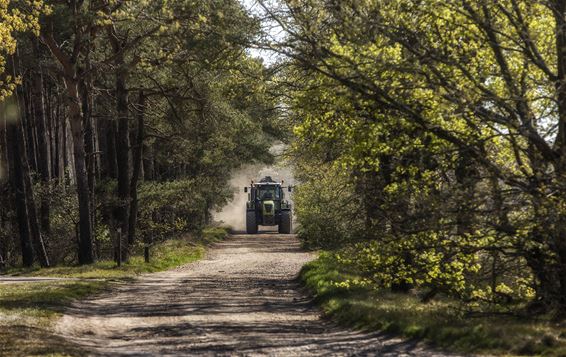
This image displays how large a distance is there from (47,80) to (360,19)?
30.4 m

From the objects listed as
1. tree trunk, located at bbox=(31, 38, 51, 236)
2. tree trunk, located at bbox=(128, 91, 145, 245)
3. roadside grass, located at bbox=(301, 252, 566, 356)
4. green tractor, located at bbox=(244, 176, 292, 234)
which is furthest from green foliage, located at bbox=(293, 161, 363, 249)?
green tractor, located at bbox=(244, 176, 292, 234)

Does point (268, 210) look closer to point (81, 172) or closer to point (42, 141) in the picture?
point (42, 141)

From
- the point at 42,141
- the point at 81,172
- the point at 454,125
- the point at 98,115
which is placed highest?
the point at 98,115

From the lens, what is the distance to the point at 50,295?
20.8 meters

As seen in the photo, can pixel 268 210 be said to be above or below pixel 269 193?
below

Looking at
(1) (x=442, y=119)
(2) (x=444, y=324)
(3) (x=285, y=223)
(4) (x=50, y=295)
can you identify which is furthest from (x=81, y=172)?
(3) (x=285, y=223)

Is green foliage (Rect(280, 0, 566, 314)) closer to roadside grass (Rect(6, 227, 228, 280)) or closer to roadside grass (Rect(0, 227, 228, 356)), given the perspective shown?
roadside grass (Rect(0, 227, 228, 356))

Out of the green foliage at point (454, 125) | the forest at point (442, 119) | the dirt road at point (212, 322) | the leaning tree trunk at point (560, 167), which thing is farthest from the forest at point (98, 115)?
the leaning tree trunk at point (560, 167)

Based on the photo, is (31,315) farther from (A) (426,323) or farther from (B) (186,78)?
(B) (186,78)

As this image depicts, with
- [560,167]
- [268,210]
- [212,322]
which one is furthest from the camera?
[268,210]

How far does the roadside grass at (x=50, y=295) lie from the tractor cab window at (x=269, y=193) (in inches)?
937

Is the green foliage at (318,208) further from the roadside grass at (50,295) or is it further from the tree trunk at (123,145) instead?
the tree trunk at (123,145)

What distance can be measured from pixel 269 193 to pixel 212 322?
164 ft

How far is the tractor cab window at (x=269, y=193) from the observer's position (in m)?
66.5
